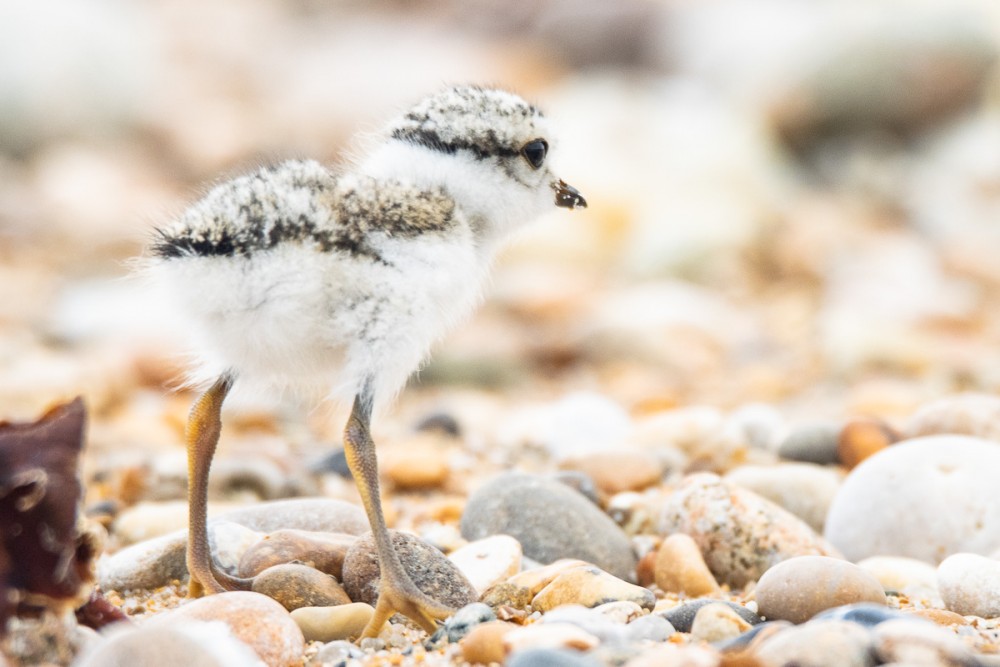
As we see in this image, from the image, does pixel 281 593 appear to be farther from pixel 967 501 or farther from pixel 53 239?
pixel 53 239

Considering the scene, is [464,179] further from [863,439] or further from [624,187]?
[624,187]

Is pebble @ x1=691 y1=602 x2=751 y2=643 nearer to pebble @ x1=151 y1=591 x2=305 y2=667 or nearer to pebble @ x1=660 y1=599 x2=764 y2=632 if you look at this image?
pebble @ x1=660 y1=599 x2=764 y2=632

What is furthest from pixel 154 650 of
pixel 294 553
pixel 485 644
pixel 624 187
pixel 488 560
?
pixel 624 187

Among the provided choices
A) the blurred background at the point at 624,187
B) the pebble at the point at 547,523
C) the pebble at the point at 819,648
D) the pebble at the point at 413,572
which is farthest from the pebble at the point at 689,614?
the blurred background at the point at 624,187

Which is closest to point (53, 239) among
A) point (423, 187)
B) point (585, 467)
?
point (585, 467)

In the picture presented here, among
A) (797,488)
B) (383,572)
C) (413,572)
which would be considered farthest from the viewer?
(797,488)

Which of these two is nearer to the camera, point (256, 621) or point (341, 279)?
point (256, 621)

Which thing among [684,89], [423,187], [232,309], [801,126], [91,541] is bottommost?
[91,541]
